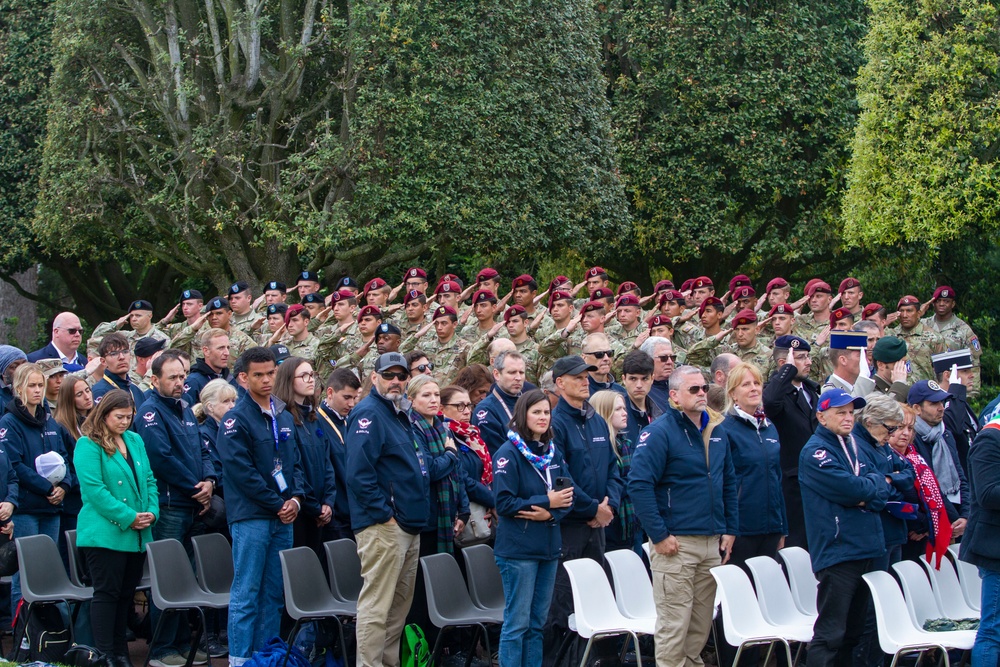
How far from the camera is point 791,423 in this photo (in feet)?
29.3

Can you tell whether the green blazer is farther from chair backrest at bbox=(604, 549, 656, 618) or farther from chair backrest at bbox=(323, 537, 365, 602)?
chair backrest at bbox=(604, 549, 656, 618)

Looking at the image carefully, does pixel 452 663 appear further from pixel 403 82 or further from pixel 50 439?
pixel 403 82

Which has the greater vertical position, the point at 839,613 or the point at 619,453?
the point at 619,453

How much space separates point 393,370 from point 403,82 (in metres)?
9.35

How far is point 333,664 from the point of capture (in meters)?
7.78

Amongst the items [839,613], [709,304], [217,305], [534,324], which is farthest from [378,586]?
[217,305]

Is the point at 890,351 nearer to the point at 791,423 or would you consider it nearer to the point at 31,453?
the point at 791,423

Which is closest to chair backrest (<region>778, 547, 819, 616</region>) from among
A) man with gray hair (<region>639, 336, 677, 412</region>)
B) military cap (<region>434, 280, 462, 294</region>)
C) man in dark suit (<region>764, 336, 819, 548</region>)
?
man in dark suit (<region>764, 336, 819, 548</region>)

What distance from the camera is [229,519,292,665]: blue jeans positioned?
24.2ft

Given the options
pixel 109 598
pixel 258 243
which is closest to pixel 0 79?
pixel 258 243

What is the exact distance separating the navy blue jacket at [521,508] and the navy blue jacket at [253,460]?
140 centimetres

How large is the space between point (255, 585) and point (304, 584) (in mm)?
311

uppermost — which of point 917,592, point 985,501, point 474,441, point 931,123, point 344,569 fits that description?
point 931,123

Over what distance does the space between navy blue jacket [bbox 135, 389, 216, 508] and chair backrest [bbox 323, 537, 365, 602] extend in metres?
1.15
